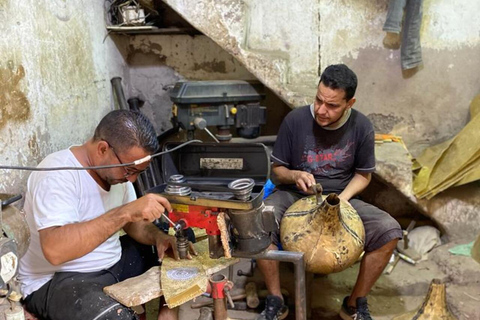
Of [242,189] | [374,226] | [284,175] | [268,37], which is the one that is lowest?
[374,226]

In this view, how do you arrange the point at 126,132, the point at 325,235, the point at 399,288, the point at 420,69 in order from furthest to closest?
the point at 420,69, the point at 399,288, the point at 325,235, the point at 126,132

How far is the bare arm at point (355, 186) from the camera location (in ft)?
8.74

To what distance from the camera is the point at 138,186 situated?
135 inches

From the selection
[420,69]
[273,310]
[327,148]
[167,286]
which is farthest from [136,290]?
[420,69]

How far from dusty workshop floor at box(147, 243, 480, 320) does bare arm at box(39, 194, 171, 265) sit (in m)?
1.08

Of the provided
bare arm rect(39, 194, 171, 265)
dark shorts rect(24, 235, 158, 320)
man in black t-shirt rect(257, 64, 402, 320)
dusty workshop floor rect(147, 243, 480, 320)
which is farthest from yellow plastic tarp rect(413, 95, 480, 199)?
dark shorts rect(24, 235, 158, 320)

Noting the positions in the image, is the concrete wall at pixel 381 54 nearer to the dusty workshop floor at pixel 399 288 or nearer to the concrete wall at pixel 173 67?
the concrete wall at pixel 173 67

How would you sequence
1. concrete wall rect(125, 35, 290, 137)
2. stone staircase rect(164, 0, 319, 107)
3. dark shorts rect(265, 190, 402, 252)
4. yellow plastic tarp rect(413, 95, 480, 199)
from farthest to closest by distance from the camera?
1. concrete wall rect(125, 35, 290, 137)
2. stone staircase rect(164, 0, 319, 107)
3. yellow plastic tarp rect(413, 95, 480, 199)
4. dark shorts rect(265, 190, 402, 252)

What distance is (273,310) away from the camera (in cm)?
254

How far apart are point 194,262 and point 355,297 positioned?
111 cm

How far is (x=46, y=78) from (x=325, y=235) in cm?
163

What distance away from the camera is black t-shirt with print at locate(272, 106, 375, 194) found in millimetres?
2732

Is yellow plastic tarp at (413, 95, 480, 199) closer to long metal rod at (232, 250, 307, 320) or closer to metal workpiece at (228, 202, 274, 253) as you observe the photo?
long metal rod at (232, 250, 307, 320)

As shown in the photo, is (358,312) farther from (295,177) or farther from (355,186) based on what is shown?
(295,177)
